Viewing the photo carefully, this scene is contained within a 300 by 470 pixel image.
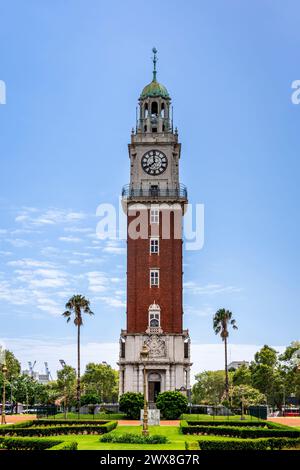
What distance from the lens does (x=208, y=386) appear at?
148m

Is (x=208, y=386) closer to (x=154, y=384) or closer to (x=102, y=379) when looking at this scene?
(x=102, y=379)

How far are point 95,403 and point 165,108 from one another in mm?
34055

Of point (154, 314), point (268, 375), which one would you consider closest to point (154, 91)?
point (154, 314)

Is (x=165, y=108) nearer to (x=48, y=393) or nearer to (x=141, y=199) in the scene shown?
(x=141, y=199)

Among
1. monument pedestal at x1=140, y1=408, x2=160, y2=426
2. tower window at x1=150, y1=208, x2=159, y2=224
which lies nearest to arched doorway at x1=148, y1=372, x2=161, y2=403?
tower window at x1=150, y1=208, x2=159, y2=224

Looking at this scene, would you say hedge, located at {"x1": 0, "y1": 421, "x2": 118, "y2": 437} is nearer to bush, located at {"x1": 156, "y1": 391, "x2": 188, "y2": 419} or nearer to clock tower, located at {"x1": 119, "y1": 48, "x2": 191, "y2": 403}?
bush, located at {"x1": 156, "y1": 391, "x2": 188, "y2": 419}

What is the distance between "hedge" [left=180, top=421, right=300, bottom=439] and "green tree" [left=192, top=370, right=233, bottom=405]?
340 feet

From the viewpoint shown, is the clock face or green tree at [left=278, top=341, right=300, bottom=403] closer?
the clock face

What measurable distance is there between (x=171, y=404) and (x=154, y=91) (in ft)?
120

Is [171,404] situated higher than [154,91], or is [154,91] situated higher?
[154,91]

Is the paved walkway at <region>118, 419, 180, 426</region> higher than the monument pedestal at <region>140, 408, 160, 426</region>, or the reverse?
the monument pedestal at <region>140, 408, 160, 426</region>

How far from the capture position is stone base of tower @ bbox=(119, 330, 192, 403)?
216 feet

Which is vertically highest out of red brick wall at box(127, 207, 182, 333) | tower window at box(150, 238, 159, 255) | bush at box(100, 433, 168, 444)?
tower window at box(150, 238, 159, 255)
